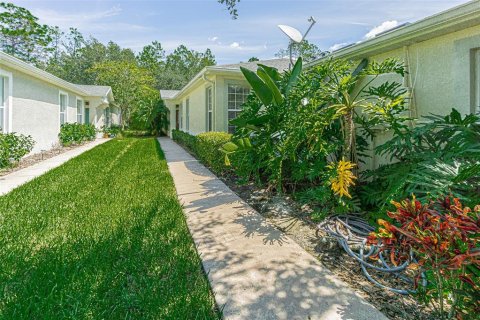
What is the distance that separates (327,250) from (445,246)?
2207mm

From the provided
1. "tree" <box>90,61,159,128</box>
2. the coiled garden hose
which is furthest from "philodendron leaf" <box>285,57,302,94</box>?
"tree" <box>90,61,159,128</box>

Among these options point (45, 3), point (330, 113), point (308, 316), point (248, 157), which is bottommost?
point (308, 316)

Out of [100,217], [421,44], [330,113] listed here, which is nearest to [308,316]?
[330,113]

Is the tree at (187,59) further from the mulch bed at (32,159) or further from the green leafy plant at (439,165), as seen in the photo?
the green leafy plant at (439,165)

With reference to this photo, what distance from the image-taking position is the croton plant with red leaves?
2133 millimetres

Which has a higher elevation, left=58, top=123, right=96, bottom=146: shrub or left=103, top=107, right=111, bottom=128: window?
left=103, top=107, right=111, bottom=128: window

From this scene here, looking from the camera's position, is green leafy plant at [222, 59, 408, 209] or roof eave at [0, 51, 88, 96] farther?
roof eave at [0, 51, 88, 96]

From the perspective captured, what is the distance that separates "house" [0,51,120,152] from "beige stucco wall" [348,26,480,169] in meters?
10.4

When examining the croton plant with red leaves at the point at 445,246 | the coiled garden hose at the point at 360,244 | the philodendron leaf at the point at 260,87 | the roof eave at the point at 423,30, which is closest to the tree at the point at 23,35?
the philodendron leaf at the point at 260,87

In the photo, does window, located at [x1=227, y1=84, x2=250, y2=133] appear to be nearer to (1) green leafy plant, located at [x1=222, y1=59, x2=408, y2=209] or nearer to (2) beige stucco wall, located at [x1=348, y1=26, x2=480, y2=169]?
(1) green leafy plant, located at [x1=222, y1=59, x2=408, y2=209]

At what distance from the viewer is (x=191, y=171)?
33.2 ft

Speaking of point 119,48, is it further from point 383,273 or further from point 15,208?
point 383,273

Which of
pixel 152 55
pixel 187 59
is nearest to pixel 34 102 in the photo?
pixel 152 55

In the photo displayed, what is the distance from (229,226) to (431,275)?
301 centimetres
